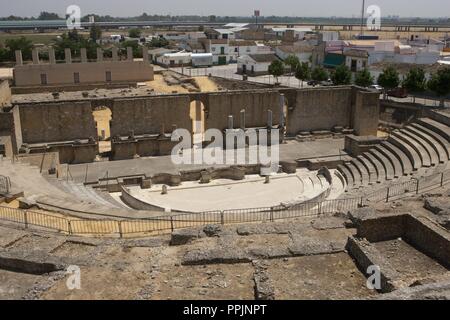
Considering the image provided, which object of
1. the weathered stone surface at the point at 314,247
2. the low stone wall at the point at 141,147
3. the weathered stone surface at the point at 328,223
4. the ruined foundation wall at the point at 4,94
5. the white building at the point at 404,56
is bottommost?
the low stone wall at the point at 141,147

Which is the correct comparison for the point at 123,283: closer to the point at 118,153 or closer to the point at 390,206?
the point at 390,206

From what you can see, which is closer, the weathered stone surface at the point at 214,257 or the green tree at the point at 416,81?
the weathered stone surface at the point at 214,257

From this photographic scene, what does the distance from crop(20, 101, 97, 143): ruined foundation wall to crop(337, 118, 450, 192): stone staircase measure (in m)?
15.1

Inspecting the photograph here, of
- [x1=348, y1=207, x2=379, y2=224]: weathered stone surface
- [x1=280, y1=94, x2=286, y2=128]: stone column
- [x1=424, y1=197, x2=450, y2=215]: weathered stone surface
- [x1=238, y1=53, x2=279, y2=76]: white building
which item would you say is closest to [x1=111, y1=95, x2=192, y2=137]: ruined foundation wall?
[x1=280, y1=94, x2=286, y2=128]: stone column

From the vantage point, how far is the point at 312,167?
25.2 meters

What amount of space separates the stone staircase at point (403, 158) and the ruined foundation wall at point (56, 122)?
15133 millimetres

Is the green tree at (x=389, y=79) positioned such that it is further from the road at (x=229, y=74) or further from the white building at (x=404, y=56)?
Result: the road at (x=229, y=74)

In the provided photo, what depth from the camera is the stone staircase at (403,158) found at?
21219 millimetres

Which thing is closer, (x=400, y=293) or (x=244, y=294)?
(x=400, y=293)

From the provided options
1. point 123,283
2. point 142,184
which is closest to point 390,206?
point 123,283

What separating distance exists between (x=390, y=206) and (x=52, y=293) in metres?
10.7

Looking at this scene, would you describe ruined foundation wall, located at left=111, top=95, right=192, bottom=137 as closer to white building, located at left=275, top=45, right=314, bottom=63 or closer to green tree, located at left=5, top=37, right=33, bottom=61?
white building, located at left=275, top=45, right=314, bottom=63

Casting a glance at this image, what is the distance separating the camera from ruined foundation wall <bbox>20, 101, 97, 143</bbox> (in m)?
26.0

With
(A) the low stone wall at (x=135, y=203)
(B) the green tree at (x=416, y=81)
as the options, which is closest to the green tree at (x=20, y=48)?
(A) the low stone wall at (x=135, y=203)
